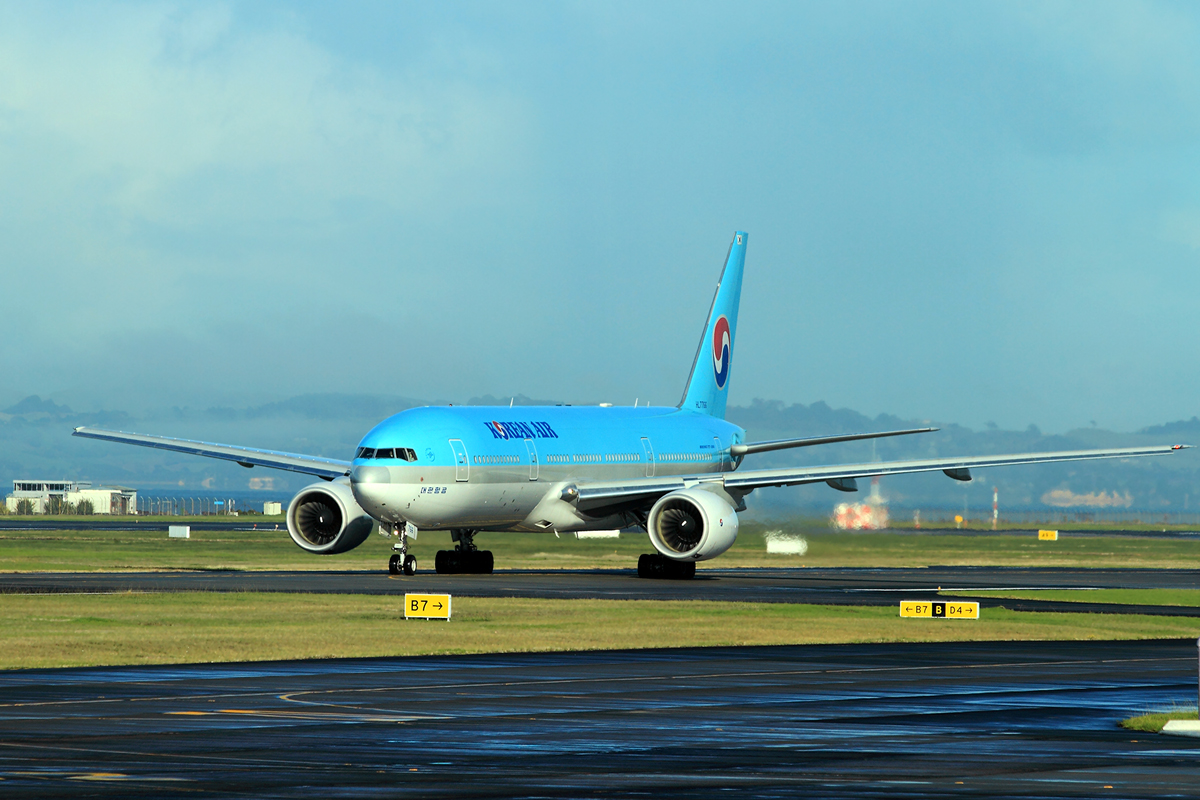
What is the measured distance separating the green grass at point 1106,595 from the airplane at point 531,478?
23.5 feet

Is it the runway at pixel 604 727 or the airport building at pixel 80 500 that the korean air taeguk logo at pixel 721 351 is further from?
the airport building at pixel 80 500

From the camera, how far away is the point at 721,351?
236 feet

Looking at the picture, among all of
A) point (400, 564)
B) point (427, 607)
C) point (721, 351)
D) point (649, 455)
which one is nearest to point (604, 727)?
point (427, 607)

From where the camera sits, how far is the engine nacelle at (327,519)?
183 feet

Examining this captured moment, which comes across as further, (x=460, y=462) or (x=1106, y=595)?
(x=460, y=462)

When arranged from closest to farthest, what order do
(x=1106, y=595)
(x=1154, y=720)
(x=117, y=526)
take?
(x=1154, y=720) < (x=1106, y=595) < (x=117, y=526)

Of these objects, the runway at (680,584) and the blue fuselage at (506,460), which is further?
the blue fuselage at (506,460)

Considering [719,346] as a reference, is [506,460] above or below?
below

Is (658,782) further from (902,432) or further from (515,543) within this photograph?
(515,543)

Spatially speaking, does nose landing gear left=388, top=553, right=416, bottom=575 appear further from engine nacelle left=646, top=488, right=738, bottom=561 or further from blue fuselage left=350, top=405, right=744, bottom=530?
engine nacelle left=646, top=488, right=738, bottom=561

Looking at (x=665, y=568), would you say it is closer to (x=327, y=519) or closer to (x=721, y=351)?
(x=327, y=519)

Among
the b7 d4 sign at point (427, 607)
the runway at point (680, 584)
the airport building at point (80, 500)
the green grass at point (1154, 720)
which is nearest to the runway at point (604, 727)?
the green grass at point (1154, 720)

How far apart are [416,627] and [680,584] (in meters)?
17.9

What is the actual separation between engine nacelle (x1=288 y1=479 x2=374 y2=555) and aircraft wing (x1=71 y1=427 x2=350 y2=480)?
6.86ft
